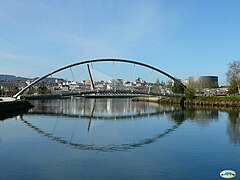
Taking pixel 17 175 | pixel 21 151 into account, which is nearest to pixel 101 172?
pixel 17 175

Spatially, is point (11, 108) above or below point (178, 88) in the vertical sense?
below

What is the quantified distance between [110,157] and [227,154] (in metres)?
5.44

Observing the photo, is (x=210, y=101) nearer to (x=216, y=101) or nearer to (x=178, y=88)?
(x=216, y=101)

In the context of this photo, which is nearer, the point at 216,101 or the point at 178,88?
the point at 216,101

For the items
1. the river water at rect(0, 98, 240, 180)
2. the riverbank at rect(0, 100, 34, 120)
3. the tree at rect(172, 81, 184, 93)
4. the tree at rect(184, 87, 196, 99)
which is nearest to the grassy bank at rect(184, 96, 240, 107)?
the tree at rect(184, 87, 196, 99)

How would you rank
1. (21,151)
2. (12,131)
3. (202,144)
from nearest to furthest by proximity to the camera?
(21,151)
(202,144)
(12,131)

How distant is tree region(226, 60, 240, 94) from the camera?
5512 cm

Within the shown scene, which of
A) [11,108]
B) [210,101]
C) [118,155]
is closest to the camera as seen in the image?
[118,155]

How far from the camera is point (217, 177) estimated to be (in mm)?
10219

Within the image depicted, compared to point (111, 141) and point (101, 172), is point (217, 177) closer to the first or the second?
point (101, 172)

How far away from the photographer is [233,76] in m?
56.0

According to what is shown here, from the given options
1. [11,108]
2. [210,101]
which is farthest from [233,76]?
[11,108]

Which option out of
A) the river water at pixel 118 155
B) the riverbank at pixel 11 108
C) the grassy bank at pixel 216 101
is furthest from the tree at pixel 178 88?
the river water at pixel 118 155

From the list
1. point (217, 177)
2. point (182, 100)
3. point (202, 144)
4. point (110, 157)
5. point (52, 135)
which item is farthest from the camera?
point (182, 100)
